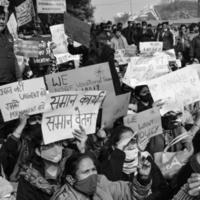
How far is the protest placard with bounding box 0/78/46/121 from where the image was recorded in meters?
4.59

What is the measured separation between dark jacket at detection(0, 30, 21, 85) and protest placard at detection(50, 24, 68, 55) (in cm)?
317

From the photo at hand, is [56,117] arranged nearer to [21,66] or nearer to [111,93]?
[111,93]

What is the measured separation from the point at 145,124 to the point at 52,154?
114 centimetres

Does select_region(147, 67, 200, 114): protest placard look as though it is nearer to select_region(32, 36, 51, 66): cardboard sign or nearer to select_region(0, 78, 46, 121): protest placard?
select_region(0, 78, 46, 121): protest placard

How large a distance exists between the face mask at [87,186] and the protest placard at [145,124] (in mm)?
1463

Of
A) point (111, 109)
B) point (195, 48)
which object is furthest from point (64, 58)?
point (195, 48)

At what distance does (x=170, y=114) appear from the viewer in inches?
204

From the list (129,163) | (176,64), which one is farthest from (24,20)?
(129,163)

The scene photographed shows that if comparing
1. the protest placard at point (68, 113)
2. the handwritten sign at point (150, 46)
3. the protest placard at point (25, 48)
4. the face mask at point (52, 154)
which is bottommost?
the handwritten sign at point (150, 46)

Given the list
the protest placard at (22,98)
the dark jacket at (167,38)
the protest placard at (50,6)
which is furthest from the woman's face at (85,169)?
the dark jacket at (167,38)

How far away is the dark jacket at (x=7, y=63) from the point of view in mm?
5242

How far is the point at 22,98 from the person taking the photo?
183 inches

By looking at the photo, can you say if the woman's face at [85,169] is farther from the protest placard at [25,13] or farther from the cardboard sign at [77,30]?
the protest placard at [25,13]

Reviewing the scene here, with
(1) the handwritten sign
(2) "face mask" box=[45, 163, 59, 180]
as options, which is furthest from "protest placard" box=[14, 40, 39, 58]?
(1) the handwritten sign
